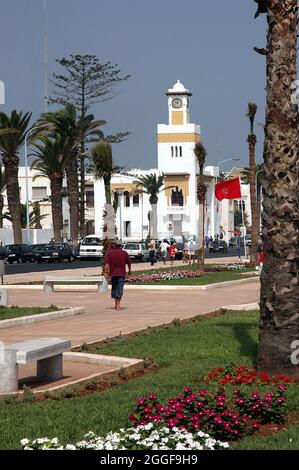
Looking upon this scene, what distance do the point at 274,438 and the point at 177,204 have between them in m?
124

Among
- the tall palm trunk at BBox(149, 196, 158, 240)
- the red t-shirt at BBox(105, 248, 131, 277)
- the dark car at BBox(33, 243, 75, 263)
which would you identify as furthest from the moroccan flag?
the tall palm trunk at BBox(149, 196, 158, 240)

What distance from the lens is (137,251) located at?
72062mm

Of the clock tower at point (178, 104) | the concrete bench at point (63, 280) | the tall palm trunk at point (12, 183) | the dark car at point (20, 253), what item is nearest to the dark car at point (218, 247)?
the tall palm trunk at point (12, 183)

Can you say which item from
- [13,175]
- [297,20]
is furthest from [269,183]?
[13,175]

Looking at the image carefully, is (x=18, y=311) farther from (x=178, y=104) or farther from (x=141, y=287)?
(x=178, y=104)

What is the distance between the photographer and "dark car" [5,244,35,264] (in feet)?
232

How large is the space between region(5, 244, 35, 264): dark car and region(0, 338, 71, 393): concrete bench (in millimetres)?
56911

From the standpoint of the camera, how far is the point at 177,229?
133 metres

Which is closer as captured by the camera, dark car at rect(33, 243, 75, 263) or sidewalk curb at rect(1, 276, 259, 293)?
sidewalk curb at rect(1, 276, 259, 293)

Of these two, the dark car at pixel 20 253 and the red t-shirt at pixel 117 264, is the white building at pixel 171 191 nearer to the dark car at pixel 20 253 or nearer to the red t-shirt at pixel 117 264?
the dark car at pixel 20 253

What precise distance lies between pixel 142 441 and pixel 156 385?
12.7 ft

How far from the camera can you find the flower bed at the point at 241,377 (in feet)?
41.1

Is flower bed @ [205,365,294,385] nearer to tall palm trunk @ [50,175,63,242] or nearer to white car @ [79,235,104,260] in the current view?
white car @ [79,235,104,260]

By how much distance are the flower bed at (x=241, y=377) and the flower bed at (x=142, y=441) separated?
3459mm
